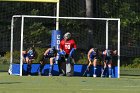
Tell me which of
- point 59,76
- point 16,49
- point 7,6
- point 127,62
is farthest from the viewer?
point 7,6

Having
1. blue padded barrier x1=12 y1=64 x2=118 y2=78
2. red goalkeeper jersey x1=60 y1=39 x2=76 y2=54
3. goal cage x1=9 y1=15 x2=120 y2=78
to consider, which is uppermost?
goal cage x1=9 y1=15 x2=120 y2=78

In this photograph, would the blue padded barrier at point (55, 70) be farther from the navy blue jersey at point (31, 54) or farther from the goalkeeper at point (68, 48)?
the goalkeeper at point (68, 48)

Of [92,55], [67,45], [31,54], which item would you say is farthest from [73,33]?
[67,45]

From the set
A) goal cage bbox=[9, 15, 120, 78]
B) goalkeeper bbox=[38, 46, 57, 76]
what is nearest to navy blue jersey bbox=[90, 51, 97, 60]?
goalkeeper bbox=[38, 46, 57, 76]

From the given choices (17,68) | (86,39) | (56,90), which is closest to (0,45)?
(86,39)

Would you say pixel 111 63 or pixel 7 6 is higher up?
pixel 7 6

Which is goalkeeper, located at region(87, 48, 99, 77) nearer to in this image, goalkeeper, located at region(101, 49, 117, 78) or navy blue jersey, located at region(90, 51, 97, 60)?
navy blue jersey, located at region(90, 51, 97, 60)

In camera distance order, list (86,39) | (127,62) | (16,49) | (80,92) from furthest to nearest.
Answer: (127,62) → (86,39) → (16,49) → (80,92)

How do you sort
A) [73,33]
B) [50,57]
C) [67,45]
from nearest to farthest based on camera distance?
1. [67,45]
2. [50,57]
3. [73,33]

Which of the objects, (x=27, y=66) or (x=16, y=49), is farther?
(x=16, y=49)

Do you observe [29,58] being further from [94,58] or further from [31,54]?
[94,58]

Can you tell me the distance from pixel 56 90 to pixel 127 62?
2025cm

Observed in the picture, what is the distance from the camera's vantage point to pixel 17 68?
23594 mm

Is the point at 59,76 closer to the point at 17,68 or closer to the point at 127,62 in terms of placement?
the point at 17,68
